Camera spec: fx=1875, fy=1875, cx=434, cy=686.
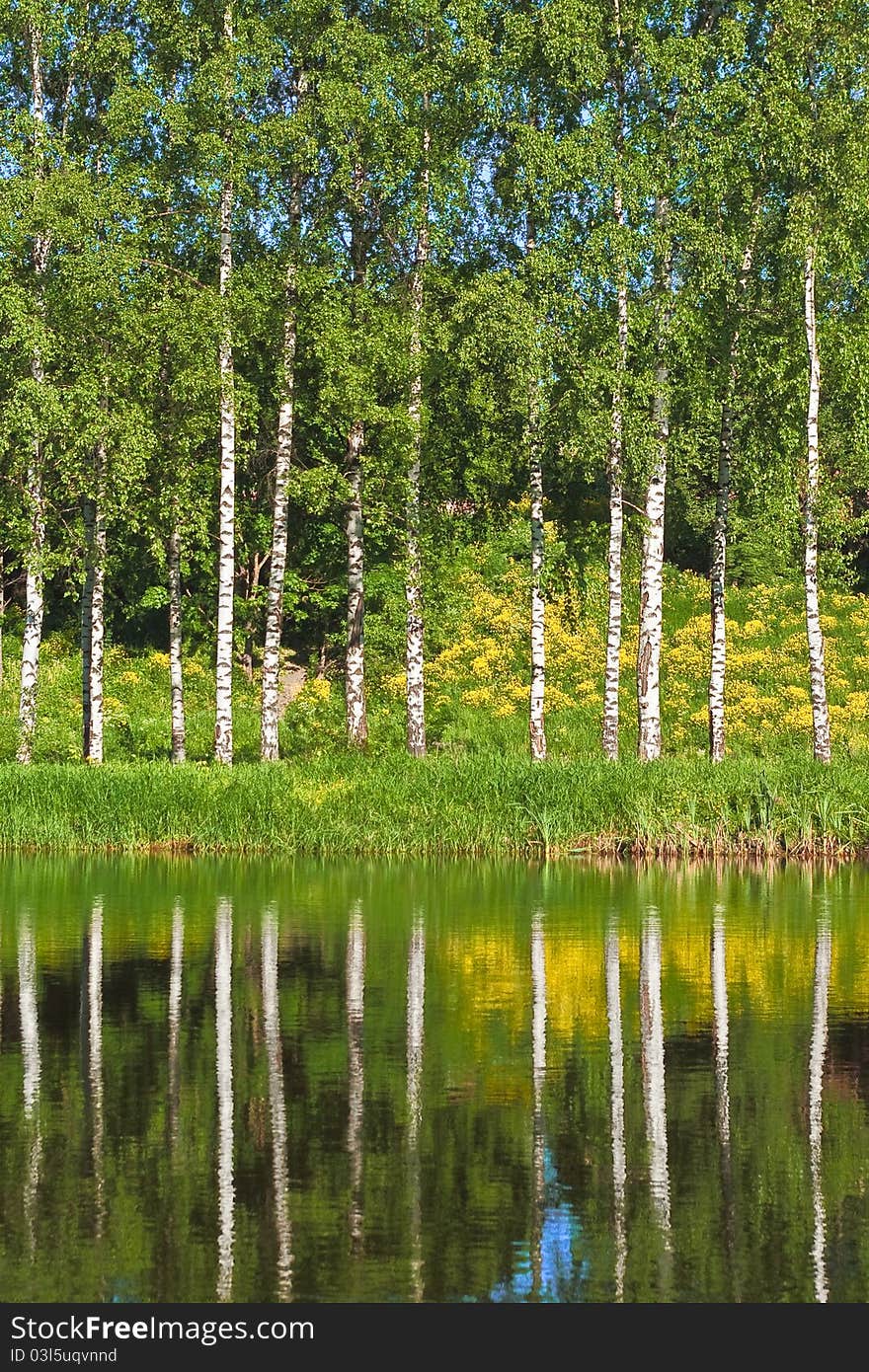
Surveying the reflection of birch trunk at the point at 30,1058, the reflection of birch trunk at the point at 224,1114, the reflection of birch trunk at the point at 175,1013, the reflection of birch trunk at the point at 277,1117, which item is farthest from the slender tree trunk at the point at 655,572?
the reflection of birch trunk at the point at 277,1117

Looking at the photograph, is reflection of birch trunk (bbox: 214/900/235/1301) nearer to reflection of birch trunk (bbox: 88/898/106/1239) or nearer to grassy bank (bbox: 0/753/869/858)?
reflection of birch trunk (bbox: 88/898/106/1239)

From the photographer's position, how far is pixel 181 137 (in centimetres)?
4316

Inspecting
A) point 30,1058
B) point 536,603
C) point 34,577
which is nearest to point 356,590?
point 536,603

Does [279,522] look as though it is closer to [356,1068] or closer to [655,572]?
[655,572]

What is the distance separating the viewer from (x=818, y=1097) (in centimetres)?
1495

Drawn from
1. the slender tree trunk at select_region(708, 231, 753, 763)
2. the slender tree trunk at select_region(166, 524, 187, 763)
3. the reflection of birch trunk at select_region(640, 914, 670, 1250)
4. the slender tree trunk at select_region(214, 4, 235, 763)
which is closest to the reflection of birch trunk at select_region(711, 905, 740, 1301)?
the reflection of birch trunk at select_region(640, 914, 670, 1250)

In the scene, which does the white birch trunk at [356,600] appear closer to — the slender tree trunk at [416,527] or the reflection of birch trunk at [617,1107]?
the slender tree trunk at [416,527]

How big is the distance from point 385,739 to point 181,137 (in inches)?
637

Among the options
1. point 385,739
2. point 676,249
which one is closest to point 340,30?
point 676,249

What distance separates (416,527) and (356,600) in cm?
234

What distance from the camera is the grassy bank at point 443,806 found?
36.3 meters

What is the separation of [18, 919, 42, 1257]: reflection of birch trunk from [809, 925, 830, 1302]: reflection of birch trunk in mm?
4513
